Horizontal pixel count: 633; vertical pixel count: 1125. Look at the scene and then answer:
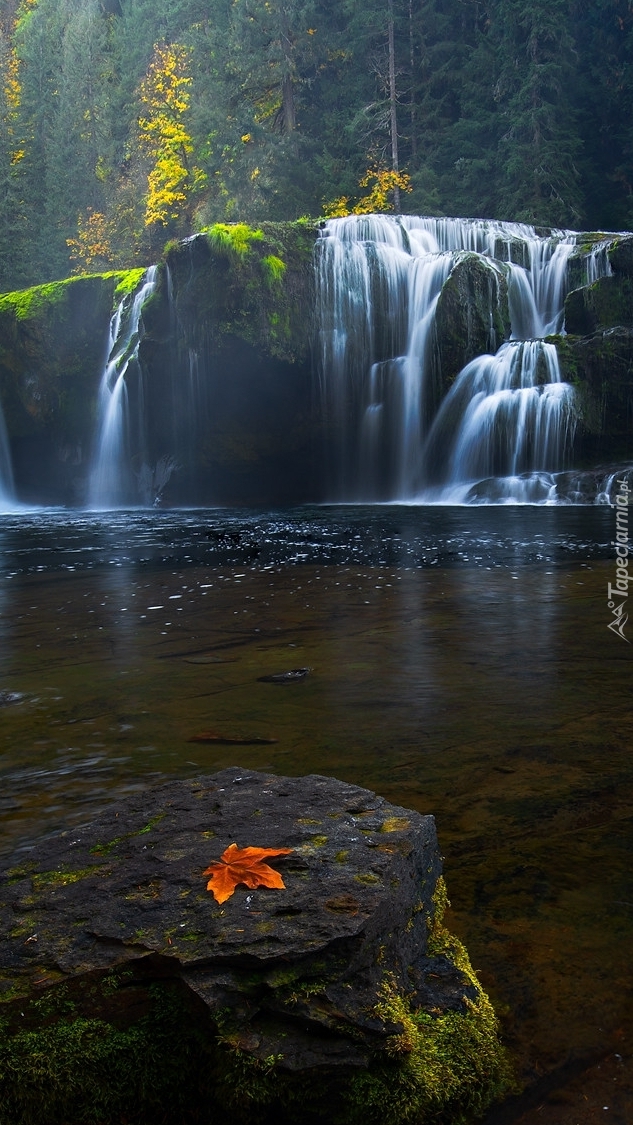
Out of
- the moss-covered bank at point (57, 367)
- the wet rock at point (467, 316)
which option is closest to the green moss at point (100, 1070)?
the wet rock at point (467, 316)

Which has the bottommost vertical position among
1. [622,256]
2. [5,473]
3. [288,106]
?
[5,473]

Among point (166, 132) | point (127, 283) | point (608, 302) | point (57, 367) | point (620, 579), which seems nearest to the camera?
point (620, 579)

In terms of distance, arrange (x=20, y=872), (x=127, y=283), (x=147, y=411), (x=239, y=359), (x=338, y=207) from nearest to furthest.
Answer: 1. (x=20, y=872)
2. (x=239, y=359)
3. (x=147, y=411)
4. (x=127, y=283)
5. (x=338, y=207)

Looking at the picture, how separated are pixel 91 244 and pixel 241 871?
149ft

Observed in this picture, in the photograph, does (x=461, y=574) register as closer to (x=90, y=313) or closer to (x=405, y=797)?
(x=405, y=797)

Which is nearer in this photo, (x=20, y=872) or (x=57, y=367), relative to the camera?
(x=20, y=872)

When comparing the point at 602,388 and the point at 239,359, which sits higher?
the point at 239,359

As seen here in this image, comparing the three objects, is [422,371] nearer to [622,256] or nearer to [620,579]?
[622,256]

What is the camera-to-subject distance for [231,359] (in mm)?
20047

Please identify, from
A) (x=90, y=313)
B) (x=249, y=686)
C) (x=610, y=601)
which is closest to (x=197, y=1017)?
(x=249, y=686)

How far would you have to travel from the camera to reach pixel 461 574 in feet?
26.7

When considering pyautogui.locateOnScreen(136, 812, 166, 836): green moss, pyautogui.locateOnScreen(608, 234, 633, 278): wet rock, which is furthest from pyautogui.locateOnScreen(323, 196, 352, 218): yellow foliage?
pyautogui.locateOnScreen(136, 812, 166, 836): green moss

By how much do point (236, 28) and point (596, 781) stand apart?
39.7 meters

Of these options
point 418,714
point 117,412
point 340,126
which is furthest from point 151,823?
point 340,126
